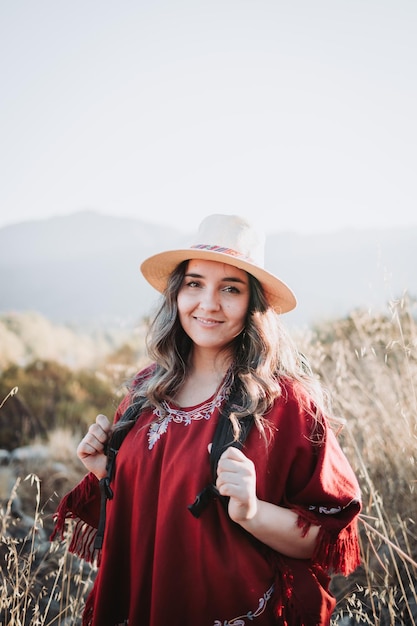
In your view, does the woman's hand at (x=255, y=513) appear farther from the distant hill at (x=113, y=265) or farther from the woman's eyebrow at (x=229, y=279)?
the distant hill at (x=113, y=265)

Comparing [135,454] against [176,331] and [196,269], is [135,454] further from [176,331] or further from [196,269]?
[196,269]

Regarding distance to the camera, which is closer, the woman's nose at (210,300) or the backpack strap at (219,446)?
the backpack strap at (219,446)

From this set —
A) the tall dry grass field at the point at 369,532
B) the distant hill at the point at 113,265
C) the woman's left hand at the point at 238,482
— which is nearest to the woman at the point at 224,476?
the woman's left hand at the point at 238,482

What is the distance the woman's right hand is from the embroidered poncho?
266mm

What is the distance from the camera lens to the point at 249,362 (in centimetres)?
237

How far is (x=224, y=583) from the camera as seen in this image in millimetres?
2066

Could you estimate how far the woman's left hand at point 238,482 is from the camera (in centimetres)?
189

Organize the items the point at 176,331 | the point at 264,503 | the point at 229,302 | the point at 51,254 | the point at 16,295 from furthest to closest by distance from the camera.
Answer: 1. the point at 51,254
2. the point at 16,295
3. the point at 176,331
4. the point at 229,302
5. the point at 264,503

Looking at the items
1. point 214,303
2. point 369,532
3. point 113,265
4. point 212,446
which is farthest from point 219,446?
point 113,265

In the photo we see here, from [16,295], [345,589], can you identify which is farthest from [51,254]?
[345,589]

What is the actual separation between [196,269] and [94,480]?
43.0 inches

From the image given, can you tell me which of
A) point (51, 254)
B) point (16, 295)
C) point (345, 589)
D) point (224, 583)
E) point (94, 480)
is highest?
point (51, 254)

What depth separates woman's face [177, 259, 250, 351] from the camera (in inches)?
91.4

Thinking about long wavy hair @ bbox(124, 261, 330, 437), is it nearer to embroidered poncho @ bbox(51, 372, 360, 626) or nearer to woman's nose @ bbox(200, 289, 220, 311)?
embroidered poncho @ bbox(51, 372, 360, 626)
